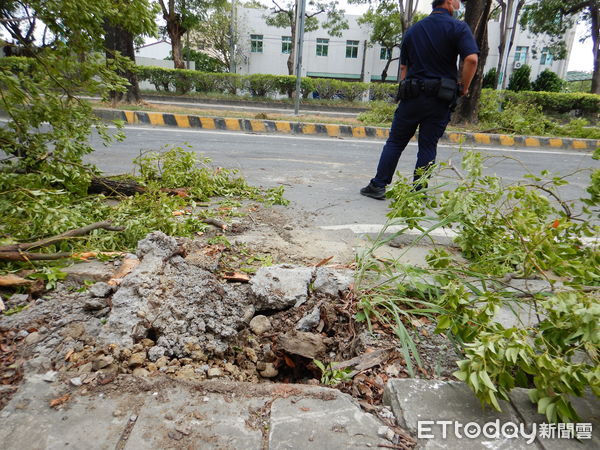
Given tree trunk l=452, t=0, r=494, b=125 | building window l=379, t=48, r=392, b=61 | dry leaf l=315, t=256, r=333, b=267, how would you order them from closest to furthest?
dry leaf l=315, t=256, r=333, b=267 < tree trunk l=452, t=0, r=494, b=125 < building window l=379, t=48, r=392, b=61

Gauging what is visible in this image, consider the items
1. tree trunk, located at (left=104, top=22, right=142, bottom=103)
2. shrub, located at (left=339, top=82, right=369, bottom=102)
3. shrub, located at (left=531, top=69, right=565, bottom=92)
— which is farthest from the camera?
shrub, located at (left=531, top=69, right=565, bottom=92)

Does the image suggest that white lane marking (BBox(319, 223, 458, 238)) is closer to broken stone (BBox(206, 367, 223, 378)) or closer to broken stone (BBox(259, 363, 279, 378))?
broken stone (BBox(259, 363, 279, 378))

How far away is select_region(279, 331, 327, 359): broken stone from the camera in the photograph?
1.60 metres

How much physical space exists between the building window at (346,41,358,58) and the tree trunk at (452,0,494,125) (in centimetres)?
2611

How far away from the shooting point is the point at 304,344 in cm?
162

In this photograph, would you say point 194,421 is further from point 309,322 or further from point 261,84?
point 261,84

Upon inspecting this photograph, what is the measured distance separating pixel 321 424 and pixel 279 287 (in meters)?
0.85

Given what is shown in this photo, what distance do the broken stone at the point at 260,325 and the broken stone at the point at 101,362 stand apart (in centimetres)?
63

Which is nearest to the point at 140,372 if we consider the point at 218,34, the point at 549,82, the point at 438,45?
the point at 438,45

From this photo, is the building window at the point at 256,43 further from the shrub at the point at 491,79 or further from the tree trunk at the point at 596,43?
the tree trunk at the point at 596,43

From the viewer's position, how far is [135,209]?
2643 millimetres

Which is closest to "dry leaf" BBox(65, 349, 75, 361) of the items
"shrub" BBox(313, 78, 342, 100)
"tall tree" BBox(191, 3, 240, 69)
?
"shrub" BBox(313, 78, 342, 100)

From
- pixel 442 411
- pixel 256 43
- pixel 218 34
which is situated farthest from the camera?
pixel 256 43

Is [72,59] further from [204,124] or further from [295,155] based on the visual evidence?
[204,124]
